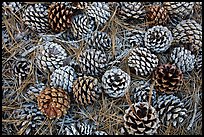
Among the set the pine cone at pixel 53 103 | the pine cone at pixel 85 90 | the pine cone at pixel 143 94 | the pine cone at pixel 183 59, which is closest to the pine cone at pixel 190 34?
the pine cone at pixel 183 59

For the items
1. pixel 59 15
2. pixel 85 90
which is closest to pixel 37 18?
pixel 59 15

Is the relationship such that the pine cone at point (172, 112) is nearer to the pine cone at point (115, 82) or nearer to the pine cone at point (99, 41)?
the pine cone at point (115, 82)

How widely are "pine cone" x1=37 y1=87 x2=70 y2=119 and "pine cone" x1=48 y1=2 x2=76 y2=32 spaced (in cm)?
23

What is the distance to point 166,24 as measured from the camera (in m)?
1.41

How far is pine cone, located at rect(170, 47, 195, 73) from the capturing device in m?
1.32

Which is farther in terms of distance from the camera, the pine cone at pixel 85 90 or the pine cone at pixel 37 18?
the pine cone at pixel 37 18

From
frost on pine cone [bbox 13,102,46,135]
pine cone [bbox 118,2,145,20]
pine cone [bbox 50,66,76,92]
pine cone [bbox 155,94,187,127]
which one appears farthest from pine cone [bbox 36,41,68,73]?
pine cone [bbox 155,94,187,127]

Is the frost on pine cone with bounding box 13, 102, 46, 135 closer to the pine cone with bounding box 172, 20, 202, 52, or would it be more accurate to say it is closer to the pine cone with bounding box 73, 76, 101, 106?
the pine cone with bounding box 73, 76, 101, 106

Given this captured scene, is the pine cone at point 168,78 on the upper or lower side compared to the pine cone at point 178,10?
lower

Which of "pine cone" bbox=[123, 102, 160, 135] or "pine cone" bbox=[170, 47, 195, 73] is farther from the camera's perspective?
"pine cone" bbox=[170, 47, 195, 73]

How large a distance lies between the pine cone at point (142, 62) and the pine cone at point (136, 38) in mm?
40

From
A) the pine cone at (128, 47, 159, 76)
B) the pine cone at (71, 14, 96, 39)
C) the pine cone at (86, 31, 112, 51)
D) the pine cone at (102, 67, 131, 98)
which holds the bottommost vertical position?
the pine cone at (102, 67, 131, 98)

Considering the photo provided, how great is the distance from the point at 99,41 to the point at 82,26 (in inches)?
3.0

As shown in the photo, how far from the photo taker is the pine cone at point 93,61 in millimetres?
1313
